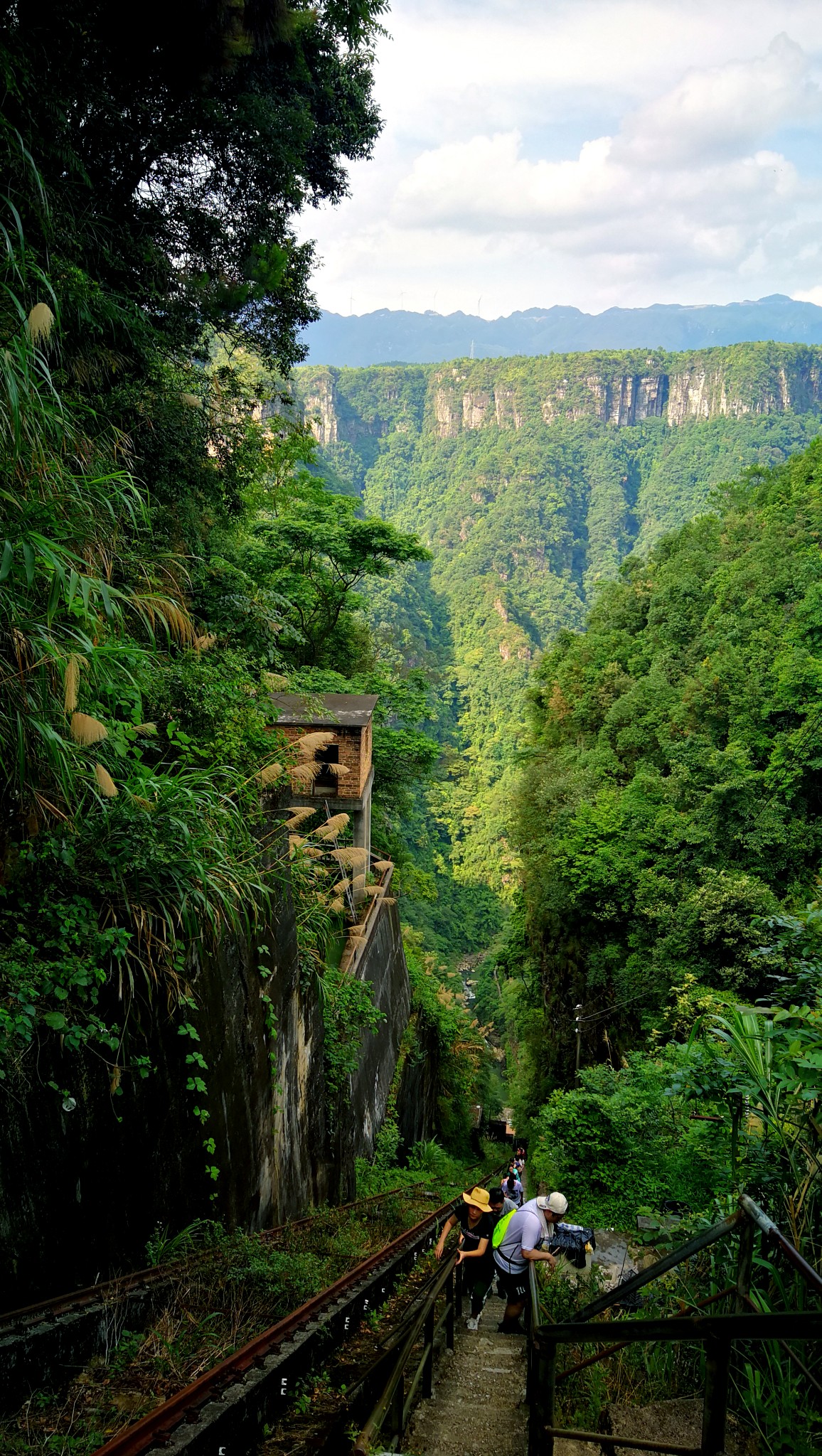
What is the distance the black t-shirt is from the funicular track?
774mm

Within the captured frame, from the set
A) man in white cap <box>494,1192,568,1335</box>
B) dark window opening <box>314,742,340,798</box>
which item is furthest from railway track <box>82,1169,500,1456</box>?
dark window opening <box>314,742,340,798</box>

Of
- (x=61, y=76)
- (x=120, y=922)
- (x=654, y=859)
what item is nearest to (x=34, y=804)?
(x=120, y=922)

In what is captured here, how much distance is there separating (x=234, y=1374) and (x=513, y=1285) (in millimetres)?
2274

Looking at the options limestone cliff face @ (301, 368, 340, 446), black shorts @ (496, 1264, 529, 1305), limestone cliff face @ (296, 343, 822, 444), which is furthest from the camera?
limestone cliff face @ (301, 368, 340, 446)

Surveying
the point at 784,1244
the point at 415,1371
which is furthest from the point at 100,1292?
the point at 784,1244

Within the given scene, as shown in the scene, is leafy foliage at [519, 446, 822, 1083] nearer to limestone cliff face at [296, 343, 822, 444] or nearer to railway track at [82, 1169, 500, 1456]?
railway track at [82, 1169, 500, 1456]

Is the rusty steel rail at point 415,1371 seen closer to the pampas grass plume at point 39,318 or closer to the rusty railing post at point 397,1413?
the rusty railing post at point 397,1413

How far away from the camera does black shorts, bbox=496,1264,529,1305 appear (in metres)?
4.91

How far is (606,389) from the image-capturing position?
476 feet

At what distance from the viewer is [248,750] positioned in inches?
251

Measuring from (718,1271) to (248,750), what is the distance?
14.0 feet

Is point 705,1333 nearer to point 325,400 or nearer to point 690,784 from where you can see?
point 690,784

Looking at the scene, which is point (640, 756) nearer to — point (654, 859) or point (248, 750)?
point (654, 859)

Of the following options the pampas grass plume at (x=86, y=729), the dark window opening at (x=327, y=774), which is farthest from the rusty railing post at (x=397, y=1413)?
the dark window opening at (x=327, y=774)
